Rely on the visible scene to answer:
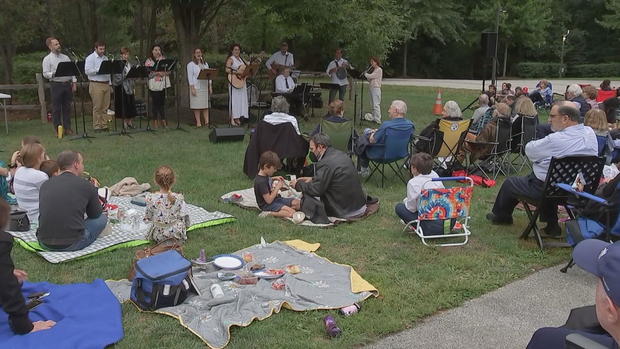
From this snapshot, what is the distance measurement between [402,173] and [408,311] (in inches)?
194

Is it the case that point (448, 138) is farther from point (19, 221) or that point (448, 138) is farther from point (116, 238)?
point (19, 221)

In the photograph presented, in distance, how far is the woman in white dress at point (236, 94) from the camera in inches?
520

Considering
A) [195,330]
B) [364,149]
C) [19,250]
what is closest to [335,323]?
[195,330]

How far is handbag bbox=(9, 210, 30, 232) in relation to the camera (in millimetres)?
5941

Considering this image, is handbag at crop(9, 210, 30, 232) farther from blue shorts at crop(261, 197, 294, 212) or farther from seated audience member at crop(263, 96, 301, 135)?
seated audience member at crop(263, 96, 301, 135)

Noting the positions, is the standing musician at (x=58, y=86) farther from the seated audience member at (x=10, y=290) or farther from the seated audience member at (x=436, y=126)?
the seated audience member at (x=10, y=290)

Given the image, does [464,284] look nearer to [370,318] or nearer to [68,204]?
[370,318]

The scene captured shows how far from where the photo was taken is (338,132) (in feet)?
28.5

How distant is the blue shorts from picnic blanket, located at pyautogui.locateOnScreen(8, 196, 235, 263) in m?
0.47

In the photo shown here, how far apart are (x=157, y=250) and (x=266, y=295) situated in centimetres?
118

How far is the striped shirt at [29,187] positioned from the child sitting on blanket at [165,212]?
137 cm

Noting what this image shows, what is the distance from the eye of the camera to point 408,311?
4449 millimetres

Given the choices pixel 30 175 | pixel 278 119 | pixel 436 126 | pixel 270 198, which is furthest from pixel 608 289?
pixel 436 126

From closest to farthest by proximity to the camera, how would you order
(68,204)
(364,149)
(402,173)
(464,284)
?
(464,284) < (68,204) < (364,149) < (402,173)
